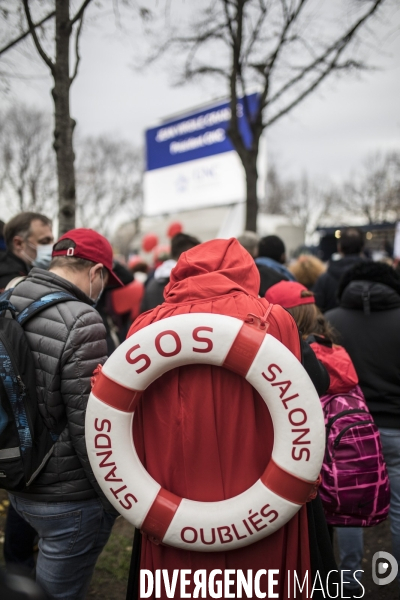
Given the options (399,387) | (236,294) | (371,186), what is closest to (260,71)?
(399,387)

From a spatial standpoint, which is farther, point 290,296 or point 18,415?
point 290,296

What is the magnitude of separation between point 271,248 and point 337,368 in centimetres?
207

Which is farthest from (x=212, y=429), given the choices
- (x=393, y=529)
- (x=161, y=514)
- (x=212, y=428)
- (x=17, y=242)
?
(x=17, y=242)

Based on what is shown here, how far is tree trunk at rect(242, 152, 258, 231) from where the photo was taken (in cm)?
Result: 684

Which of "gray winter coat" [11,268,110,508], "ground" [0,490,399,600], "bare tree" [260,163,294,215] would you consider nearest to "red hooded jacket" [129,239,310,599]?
"gray winter coat" [11,268,110,508]

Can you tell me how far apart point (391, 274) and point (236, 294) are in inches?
58.4

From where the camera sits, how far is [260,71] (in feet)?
22.5

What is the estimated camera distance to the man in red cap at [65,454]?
2.01m

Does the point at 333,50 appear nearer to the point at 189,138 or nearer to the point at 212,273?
the point at 212,273

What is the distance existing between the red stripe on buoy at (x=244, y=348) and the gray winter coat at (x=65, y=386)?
652 mm

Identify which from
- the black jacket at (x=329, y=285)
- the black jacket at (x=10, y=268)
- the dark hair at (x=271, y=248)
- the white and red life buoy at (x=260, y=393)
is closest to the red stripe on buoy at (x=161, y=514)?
the white and red life buoy at (x=260, y=393)

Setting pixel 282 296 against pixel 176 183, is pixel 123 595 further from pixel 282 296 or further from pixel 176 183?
pixel 176 183

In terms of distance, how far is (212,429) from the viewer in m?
1.69

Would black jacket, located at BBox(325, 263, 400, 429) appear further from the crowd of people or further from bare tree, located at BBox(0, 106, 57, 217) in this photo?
bare tree, located at BBox(0, 106, 57, 217)
